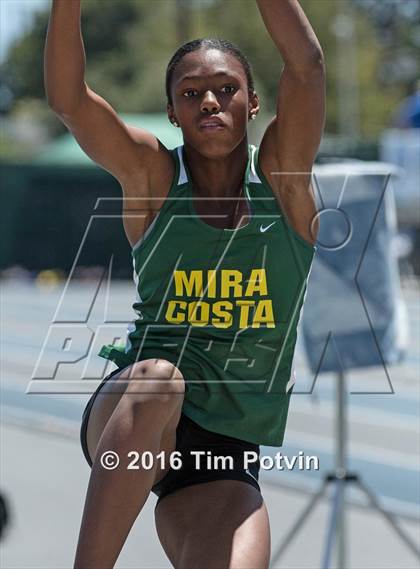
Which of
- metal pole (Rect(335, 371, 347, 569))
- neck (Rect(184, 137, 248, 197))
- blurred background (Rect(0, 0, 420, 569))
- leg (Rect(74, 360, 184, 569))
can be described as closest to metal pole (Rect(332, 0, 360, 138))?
blurred background (Rect(0, 0, 420, 569))

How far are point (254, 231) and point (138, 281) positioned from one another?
0.27 m

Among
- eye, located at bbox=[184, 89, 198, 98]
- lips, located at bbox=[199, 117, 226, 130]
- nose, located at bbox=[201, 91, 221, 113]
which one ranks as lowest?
lips, located at bbox=[199, 117, 226, 130]

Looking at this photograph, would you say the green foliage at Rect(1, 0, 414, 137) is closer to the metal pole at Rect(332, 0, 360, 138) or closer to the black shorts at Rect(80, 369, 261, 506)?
the metal pole at Rect(332, 0, 360, 138)

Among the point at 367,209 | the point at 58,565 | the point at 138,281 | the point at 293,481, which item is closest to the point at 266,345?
the point at 138,281

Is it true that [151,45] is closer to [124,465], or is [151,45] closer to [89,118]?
[89,118]

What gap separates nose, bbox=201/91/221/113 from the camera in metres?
2.31

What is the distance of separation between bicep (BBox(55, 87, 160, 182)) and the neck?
0.30 ft

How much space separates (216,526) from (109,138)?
789 millimetres

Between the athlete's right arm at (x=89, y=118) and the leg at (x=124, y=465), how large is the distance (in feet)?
1.47

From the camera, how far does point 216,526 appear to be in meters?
2.26

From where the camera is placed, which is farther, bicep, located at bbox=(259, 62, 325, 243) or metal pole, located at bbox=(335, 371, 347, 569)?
metal pole, located at bbox=(335, 371, 347, 569)

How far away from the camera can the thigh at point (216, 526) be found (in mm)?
2223

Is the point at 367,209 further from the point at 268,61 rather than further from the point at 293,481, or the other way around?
the point at 268,61

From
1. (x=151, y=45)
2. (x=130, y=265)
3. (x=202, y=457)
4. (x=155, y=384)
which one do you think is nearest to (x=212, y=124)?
(x=155, y=384)
